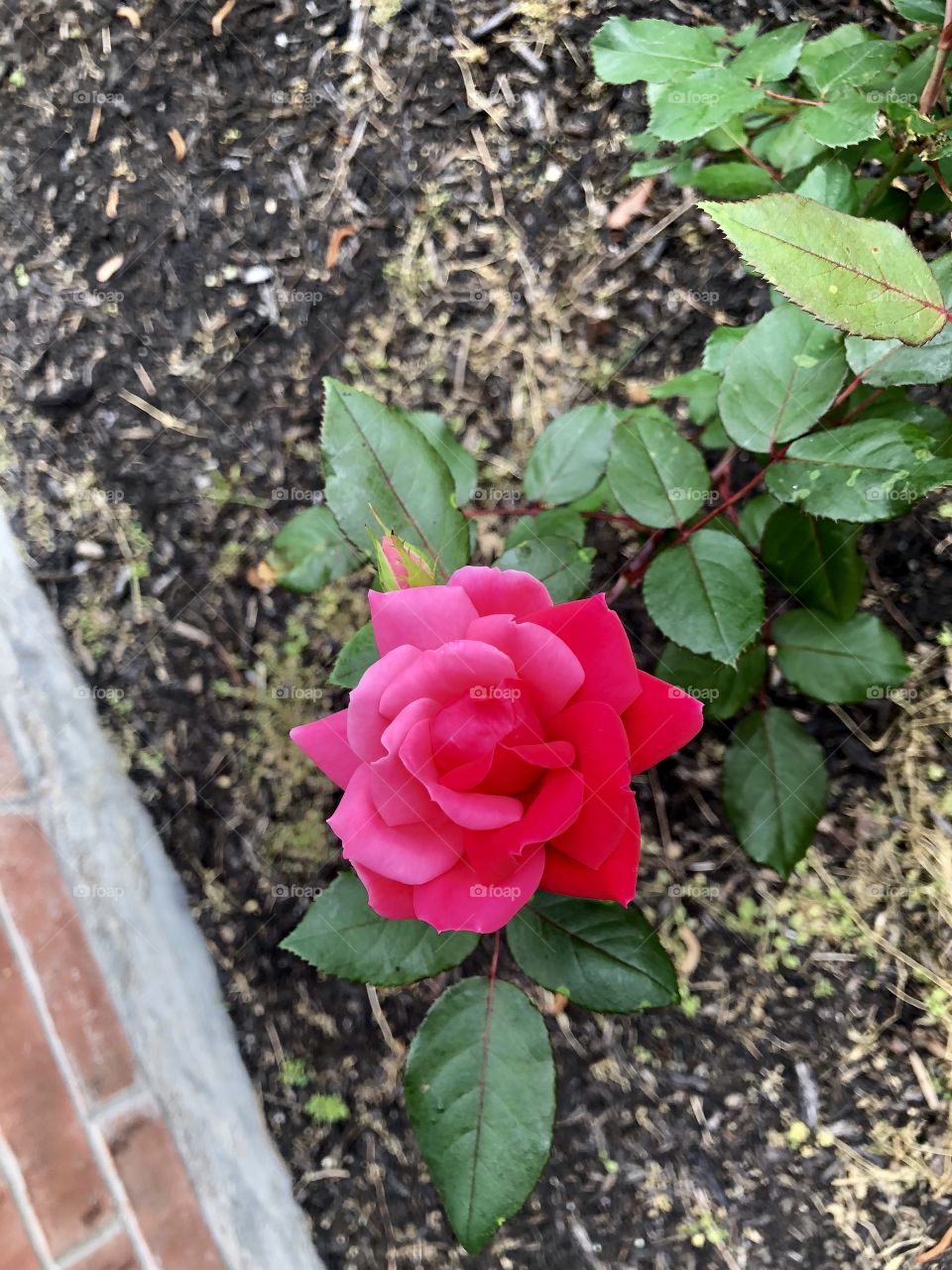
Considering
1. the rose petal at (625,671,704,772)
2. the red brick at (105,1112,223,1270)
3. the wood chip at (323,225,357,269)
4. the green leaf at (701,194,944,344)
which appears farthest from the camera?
the wood chip at (323,225,357,269)

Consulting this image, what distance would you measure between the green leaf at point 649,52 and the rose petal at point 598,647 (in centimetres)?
58

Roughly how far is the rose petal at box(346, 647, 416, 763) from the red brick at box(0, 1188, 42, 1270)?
3.17 ft

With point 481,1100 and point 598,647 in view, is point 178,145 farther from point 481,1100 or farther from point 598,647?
point 481,1100

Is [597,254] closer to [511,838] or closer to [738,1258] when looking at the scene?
[511,838]

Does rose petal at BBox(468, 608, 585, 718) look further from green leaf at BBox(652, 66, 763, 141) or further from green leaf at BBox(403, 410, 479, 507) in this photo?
green leaf at BBox(652, 66, 763, 141)

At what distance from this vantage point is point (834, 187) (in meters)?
0.83

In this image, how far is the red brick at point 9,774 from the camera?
132cm

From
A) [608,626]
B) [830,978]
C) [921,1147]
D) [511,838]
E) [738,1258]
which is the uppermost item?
[608,626]

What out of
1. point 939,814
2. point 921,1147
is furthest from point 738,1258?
point 939,814

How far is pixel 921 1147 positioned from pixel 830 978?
267mm

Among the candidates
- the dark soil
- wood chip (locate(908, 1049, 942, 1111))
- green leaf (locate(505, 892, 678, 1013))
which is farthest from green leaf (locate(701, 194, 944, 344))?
wood chip (locate(908, 1049, 942, 1111))

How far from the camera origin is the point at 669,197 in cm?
135

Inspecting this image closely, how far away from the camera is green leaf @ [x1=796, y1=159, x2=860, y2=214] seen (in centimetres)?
83

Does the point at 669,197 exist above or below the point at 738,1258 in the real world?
above
